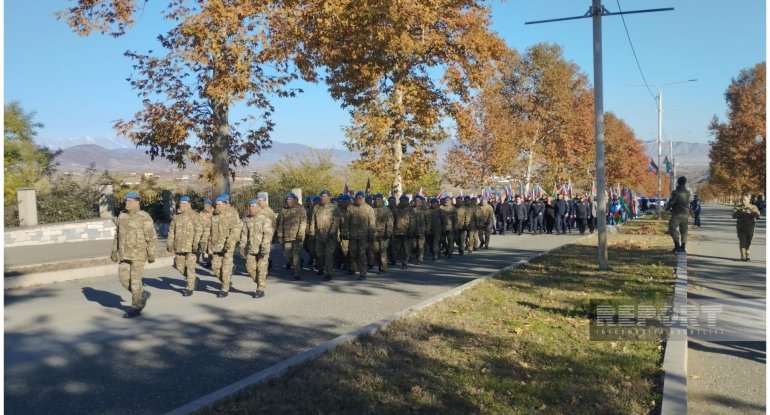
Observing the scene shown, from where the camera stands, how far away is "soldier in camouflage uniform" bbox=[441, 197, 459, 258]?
17734 millimetres

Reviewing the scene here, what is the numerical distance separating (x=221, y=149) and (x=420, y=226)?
19.3ft

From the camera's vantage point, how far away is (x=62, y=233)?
2091cm

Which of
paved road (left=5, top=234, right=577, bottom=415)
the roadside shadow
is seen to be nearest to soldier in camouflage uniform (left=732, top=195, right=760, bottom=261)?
paved road (left=5, top=234, right=577, bottom=415)

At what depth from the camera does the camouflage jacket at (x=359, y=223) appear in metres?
13.6

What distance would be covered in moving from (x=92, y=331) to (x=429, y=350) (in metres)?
4.40

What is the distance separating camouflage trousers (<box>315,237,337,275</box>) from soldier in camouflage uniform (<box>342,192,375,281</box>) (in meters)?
0.42

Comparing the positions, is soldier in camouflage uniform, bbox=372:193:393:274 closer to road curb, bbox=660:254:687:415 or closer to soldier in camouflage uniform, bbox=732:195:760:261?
road curb, bbox=660:254:687:415

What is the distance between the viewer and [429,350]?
22.7 ft

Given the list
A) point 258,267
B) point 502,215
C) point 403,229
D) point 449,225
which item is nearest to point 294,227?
point 258,267

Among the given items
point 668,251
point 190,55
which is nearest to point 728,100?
point 668,251

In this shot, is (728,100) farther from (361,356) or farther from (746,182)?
(361,356)

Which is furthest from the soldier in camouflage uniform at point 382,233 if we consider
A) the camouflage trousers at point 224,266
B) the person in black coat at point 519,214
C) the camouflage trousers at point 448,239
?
the person in black coat at point 519,214

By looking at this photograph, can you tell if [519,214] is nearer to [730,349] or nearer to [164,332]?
[730,349]

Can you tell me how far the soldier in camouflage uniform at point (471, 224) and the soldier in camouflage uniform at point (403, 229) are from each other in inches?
139
